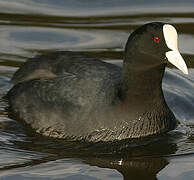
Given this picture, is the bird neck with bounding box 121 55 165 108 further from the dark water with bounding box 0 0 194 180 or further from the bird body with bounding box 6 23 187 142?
the dark water with bounding box 0 0 194 180

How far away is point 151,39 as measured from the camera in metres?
6.34

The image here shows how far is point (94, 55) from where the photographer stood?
339 inches

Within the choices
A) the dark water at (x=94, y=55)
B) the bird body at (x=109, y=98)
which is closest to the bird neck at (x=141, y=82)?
the bird body at (x=109, y=98)

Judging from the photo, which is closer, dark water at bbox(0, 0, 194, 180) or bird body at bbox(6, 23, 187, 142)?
dark water at bbox(0, 0, 194, 180)

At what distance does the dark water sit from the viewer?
6000 mm

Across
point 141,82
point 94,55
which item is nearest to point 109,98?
point 141,82

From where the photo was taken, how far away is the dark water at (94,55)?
6.00 metres

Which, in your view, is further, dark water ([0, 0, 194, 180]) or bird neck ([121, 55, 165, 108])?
bird neck ([121, 55, 165, 108])

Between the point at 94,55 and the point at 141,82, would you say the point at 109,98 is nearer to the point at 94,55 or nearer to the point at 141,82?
the point at 141,82

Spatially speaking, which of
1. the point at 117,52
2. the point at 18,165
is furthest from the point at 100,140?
the point at 117,52

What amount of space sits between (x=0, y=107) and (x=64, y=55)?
0.86 meters

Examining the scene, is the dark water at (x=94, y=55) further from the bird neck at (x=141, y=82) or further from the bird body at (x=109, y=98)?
the bird neck at (x=141, y=82)

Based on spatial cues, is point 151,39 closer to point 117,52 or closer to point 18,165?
point 18,165

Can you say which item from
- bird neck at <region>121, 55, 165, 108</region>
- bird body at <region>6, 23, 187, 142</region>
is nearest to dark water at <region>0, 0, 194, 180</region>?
bird body at <region>6, 23, 187, 142</region>
